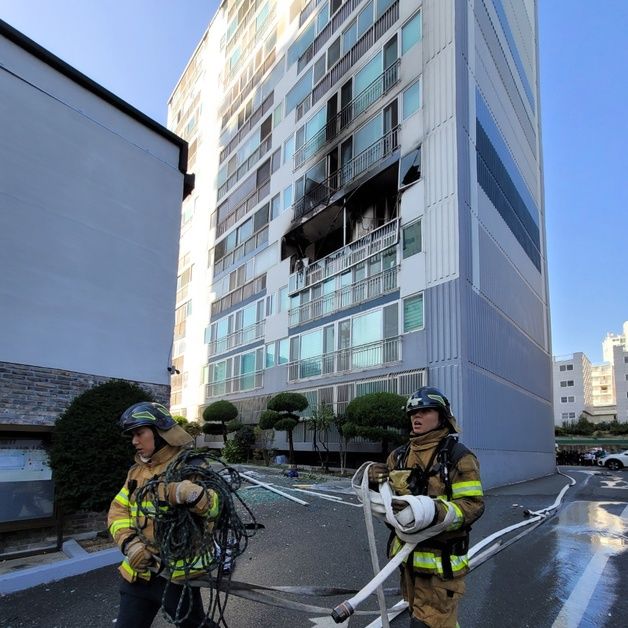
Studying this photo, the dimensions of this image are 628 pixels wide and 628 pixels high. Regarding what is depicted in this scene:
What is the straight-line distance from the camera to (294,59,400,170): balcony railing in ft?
66.1

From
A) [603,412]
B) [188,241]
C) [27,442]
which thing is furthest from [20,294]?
[603,412]

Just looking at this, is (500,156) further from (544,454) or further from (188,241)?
(188,241)

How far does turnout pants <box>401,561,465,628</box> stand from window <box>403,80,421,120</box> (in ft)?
59.9

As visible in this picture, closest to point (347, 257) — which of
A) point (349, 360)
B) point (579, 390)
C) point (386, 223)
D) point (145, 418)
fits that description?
point (386, 223)

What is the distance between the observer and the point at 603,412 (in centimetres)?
9462

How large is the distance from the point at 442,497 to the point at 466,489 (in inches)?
5.5

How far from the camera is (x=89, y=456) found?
706 centimetres

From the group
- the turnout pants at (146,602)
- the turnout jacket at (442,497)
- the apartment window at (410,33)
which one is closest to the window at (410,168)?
the apartment window at (410,33)

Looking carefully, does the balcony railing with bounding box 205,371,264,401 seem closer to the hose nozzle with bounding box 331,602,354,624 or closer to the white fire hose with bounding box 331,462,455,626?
the white fire hose with bounding box 331,462,455,626

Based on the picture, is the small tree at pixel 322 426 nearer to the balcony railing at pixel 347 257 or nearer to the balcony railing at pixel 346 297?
the balcony railing at pixel 346 297

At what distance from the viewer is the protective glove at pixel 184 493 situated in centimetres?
264

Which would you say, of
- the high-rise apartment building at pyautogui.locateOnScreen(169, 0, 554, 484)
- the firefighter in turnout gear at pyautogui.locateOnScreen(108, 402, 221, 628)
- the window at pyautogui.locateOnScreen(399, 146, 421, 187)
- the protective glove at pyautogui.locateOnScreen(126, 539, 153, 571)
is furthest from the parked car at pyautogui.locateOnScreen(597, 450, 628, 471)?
the protective glove at pyautogui.locateOnScreen(126, 539, 153, 571)

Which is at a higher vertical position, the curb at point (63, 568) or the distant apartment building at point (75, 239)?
the distant apartment building at point (75, 239)

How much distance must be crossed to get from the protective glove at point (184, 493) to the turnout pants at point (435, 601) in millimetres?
1322
